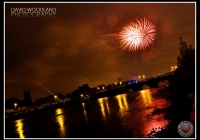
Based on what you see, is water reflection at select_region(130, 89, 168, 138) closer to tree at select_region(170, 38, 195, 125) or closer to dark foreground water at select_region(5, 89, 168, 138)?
dark foreground water at select_region(5, 89, 168, 138)

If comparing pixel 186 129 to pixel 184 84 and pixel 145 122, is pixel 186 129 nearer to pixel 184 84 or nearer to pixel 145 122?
pixel 184 84

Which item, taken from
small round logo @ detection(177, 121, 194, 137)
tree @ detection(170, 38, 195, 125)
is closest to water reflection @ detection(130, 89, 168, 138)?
tree @ detection(170, 38, 195, 125)

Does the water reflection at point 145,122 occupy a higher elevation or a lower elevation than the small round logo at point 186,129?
lower

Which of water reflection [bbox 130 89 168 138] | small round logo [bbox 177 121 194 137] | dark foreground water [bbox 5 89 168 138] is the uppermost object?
small round logo [bbox 177 121 194 137]

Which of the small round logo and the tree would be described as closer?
the small round logo

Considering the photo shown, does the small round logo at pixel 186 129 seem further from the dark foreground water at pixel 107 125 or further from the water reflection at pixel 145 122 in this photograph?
the dark foreground water at pixel 107 125

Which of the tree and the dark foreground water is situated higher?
the tree

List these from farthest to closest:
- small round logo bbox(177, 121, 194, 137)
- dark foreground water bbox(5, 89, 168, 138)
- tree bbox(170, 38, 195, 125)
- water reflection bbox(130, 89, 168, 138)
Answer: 1. dark foreground water bbox(5, 89, 168, 138)
2. water reflection bbox(130, 89, 168, 138)
3. tree bbox(170, 38, 195, 125)
4. small round logo bbox(177, 121, 194, 137)

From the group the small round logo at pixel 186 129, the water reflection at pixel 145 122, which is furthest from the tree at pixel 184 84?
the small round logo at pixel 186 129

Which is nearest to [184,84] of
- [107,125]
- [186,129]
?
[186,129]

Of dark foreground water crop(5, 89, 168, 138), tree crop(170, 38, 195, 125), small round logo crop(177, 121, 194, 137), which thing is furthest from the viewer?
dark foreground water crop(5, 89, 168, 138)

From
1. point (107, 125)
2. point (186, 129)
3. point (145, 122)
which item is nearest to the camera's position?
point (186, 129)
